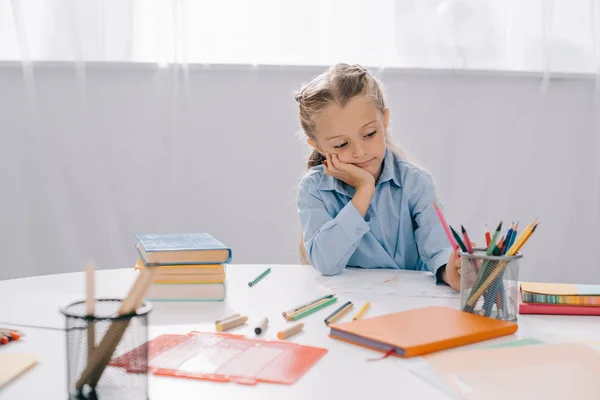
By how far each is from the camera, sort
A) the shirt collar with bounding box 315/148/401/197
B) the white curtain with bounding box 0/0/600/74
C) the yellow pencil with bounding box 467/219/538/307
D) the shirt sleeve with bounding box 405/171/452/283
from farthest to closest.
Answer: the white curtain with bounding box 0/0/600/74 → the shirt collar with bounding box 315/148/401/197 → the shirt sleeve with bounding box 405/171/452/283 → the yellow pencil with bounding box 467/219/538/307

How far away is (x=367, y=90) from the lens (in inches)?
59.4

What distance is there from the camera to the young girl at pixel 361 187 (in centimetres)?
142

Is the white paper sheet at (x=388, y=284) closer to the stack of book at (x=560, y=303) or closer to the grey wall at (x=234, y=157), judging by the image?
the stack of book at (x=560, y=303)

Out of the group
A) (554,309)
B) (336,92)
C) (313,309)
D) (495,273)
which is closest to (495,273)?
(495,273)

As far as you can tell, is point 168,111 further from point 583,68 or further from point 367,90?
point 583,68

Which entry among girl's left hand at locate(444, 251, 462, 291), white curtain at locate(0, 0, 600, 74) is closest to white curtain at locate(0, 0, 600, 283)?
white curtain at locate(0, 0, 600, 74)

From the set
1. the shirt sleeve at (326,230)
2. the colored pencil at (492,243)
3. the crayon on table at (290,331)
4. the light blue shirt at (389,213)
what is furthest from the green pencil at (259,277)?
the colored pencil at (492,243)

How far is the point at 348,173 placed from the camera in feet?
4.83

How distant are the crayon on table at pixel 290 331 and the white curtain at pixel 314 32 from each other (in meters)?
1.77

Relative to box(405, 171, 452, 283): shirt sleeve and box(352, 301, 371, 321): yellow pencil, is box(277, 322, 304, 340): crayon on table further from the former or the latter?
box(405, 171, 452, 283): shirt sleeve

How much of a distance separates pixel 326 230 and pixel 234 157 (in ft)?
3.87

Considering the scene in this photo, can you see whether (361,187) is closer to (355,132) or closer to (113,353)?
(355,132)

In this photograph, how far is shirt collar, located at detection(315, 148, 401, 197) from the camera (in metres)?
1.53

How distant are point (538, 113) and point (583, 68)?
0.77ft
